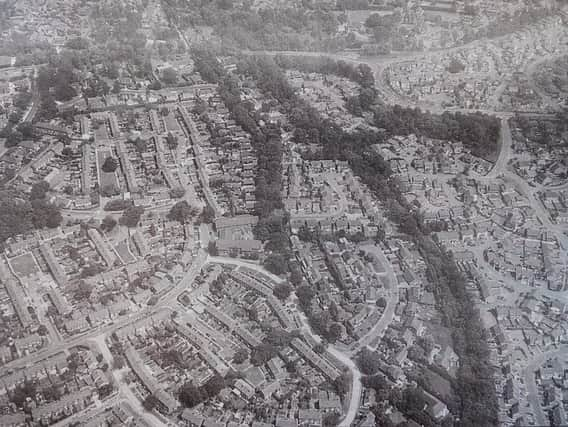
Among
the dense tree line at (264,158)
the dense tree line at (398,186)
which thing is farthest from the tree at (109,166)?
the dense tree line at (398,186)

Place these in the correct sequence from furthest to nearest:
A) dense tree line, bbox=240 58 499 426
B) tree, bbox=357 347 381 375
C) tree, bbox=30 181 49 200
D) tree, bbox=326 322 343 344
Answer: tree, bbox=30 181 49 200 → tree, bbox=326 322 343 344 → tree, bbox=357 347 381 375 → dense tree line, bbox=240 58 499 426

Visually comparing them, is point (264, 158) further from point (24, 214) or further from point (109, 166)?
point (24, 214)

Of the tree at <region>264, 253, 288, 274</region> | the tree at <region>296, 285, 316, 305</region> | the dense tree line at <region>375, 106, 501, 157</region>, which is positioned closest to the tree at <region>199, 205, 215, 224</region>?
the tree at <region>264, 253, 288, 274</region>

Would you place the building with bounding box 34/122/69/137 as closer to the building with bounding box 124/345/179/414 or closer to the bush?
the bush

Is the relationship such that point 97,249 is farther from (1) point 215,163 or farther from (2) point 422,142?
(2) point 422,142

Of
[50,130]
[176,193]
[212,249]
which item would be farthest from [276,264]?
[50,130]

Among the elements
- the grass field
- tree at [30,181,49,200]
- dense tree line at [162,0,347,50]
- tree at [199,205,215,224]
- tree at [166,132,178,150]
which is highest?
dense tree line at [162,0,347,50]
